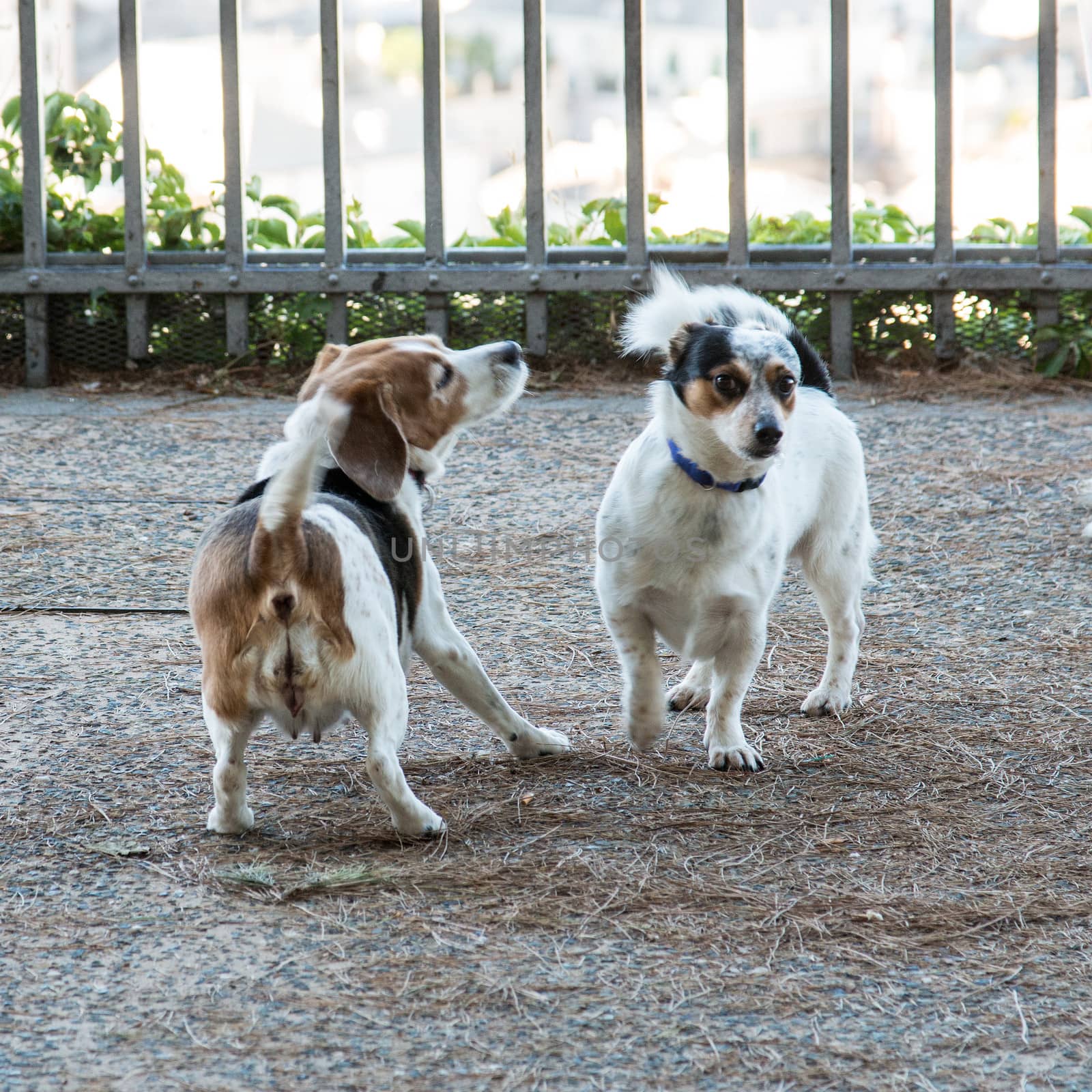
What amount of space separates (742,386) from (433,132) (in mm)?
4942

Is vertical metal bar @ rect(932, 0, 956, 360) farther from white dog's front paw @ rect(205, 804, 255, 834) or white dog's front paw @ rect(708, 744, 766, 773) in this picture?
white dog's front paw @ rect(205, 804, 255, 834)

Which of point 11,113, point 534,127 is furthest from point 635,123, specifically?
point 11,113

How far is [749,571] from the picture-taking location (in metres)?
3.43

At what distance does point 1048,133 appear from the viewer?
768 cm

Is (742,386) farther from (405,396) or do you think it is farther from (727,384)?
(405,396)

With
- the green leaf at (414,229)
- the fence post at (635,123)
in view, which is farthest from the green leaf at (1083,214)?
the green leaf at (414,229)

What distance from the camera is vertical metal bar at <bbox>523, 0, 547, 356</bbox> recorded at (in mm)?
7723

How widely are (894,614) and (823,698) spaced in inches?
34.9

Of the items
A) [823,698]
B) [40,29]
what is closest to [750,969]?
A: [823,698]

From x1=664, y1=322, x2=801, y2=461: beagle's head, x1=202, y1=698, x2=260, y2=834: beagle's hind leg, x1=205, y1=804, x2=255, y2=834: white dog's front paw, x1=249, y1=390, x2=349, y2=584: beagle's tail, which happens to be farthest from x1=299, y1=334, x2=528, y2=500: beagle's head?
x1=205, y1=804, x2=255, y2=834: white dog's front paw

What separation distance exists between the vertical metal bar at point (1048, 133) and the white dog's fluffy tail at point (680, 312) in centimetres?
450

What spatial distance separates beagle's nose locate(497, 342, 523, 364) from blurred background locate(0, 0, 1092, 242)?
14.8 ft

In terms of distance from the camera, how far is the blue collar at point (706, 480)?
11.2 ft

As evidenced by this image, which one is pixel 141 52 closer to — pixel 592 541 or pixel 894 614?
pixel 592 541
